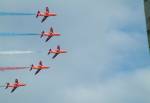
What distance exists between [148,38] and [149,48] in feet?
9.61

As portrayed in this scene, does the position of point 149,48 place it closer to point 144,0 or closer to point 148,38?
point 148,38

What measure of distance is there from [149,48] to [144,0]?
14028mm

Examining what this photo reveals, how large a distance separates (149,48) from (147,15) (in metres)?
9.50

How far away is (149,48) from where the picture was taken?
155750mm

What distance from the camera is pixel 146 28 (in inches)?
6132

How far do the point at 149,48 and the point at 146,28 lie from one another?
228 inches

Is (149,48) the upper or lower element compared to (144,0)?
lower

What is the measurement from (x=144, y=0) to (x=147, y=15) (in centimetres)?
461

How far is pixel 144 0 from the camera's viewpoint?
157 meters

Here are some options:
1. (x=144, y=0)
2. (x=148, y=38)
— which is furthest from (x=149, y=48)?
(x=144, y=0)

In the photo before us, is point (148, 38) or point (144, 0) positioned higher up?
point (144, 0)

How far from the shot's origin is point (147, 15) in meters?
156
